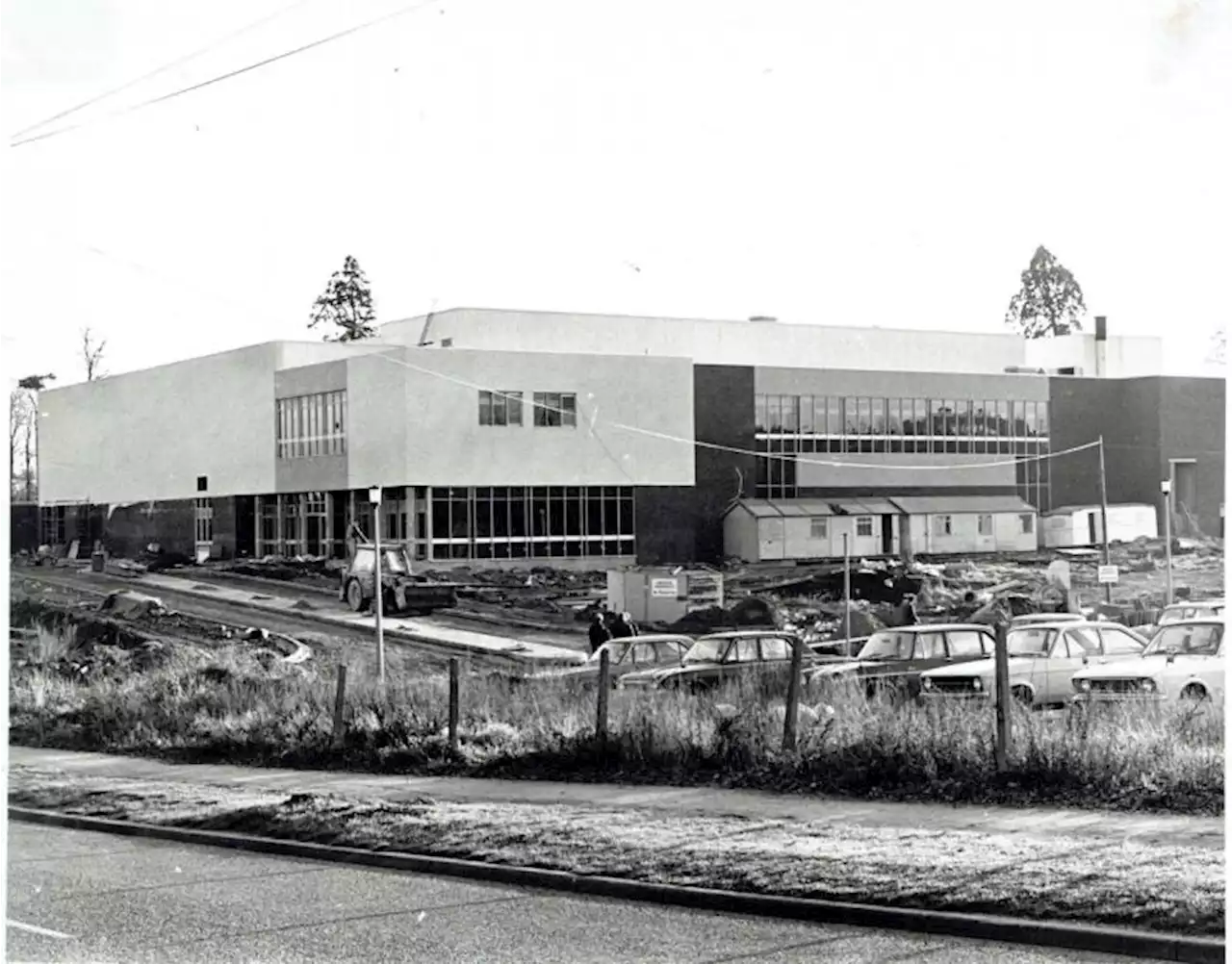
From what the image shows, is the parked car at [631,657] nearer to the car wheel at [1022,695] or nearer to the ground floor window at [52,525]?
the car wheel at [1022,695]

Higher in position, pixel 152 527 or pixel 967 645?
pixel 152 527

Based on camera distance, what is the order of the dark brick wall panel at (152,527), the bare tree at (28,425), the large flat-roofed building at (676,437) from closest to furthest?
the large flat-roofed building at (676,437) < the dark brick wall panel at (152,527) < the bare tree at (28,425)

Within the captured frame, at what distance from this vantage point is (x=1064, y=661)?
8.85 m

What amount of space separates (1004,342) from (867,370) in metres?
0.81

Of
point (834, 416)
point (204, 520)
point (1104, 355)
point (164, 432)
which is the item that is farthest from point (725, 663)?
point (164, 432)

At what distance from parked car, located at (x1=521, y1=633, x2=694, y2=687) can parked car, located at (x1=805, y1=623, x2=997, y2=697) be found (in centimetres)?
72

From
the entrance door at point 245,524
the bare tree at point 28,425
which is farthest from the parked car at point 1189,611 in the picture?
the bare tree at point 28,425

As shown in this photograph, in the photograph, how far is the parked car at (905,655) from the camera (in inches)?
352

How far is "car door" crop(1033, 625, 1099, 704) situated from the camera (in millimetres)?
8695

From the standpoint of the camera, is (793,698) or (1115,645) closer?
(1115,645)

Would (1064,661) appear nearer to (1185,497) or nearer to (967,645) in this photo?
(967,645)

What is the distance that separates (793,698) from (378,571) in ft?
7.82

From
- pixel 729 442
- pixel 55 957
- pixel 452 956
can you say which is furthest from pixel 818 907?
pixel 55 957

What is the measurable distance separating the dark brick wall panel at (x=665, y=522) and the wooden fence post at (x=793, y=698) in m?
0.77
